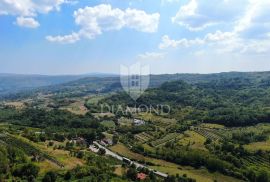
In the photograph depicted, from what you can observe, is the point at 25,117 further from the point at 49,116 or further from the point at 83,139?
the point at 83,139

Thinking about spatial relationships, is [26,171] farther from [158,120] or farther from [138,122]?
[158,120]

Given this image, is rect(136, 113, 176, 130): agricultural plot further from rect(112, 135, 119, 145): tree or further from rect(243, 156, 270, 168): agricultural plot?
rect(243, 156, 270, 168): agricultural plot

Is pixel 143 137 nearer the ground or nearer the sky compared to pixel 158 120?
nearer the ground

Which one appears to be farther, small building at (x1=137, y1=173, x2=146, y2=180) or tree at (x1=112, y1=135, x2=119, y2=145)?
tree at (x1=112, y1=135, x2=119, y2=145)

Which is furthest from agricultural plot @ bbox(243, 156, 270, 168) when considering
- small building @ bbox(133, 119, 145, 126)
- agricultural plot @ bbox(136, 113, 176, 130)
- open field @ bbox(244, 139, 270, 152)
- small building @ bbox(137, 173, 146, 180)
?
small building @ bbox(133, 119, 145, 126)

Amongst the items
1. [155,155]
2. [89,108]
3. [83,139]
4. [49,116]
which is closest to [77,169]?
[155,155]

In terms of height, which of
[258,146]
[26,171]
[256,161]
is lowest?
[256,161]

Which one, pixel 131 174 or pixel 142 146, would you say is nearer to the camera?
pixel 131 174

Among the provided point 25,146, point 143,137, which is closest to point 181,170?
point 143,137
